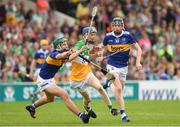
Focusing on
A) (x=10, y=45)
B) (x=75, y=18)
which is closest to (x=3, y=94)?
(x=10, y=45)

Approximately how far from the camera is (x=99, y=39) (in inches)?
1347

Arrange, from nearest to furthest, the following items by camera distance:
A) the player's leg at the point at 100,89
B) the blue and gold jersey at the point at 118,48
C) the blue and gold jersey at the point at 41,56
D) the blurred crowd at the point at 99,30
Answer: the blue and gold jersey at the point at 118,48 → the player's leg at the point at 100,89 → the blue and gold jersey at the point at 41,56 → the blurred crowd at the point at 99,30

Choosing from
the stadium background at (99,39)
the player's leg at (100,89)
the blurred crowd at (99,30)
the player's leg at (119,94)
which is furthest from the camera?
the blurred crowd at (99,30)

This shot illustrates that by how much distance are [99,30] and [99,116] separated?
14945 millimetres

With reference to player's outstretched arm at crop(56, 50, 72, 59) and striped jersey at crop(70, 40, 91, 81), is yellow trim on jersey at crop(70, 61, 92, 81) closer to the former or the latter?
striped jersey at crop(70, 40, 91, 81)

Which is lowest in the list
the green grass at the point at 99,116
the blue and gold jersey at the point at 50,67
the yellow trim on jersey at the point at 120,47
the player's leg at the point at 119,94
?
the green grass at the point at 99,116

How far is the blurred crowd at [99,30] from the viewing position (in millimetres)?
31172

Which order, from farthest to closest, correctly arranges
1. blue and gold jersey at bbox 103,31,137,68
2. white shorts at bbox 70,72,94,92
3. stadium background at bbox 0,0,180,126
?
stadium background at bbox 0,0,180,126, white shorts at bbox 70,72,94,92, blue and gold jersey at bbox 103,31,137,68

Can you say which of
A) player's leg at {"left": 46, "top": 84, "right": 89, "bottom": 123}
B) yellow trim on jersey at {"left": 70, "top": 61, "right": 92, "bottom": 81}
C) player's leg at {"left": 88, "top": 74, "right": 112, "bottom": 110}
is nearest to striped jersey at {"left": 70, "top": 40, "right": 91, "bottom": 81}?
yellow trim on jersey at {"left": 70, "top": 61, "right": 92, "bottom": 81}

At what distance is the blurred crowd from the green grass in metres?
5.04

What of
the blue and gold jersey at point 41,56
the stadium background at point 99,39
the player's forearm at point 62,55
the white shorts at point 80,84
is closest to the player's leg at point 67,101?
the player's forearm at point 62,55

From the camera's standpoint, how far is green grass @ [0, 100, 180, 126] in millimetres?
18594

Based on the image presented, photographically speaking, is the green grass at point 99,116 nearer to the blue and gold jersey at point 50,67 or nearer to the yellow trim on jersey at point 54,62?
the blue and gold jersey at point 50,67

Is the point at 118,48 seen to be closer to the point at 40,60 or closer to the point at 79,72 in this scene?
the point at 79,72
